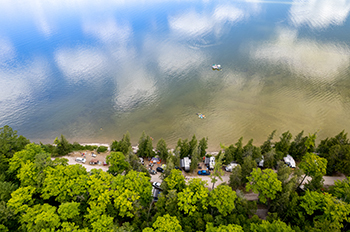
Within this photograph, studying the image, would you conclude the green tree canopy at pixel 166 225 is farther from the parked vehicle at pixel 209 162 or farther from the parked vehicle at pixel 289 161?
the parked vehicle at pixel 289 161

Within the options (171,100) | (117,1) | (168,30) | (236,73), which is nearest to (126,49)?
(168,30)

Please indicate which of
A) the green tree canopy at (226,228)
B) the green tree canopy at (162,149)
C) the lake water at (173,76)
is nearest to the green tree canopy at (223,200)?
the green tree canopy at (226,228)

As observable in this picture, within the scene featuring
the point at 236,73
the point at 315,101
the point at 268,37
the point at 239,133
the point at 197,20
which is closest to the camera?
the point at 239,133

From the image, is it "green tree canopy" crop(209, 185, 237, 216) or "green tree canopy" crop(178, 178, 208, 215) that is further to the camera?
"green tree canopy" crop(178, 178, 208, 215)

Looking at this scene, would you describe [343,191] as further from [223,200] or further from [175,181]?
[175,181]

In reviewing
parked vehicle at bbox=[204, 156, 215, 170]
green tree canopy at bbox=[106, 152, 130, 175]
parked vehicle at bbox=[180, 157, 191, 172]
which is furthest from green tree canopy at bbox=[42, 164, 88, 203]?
parked vehicle at bbox=[204, 156, 215, 170]

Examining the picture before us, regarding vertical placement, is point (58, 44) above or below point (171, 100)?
above

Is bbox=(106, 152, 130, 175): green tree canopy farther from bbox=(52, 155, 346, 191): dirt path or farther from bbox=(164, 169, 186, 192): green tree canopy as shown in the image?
bbox=(164, 169, 186, 192): green tree canopy

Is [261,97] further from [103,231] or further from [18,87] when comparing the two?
[18,87]
